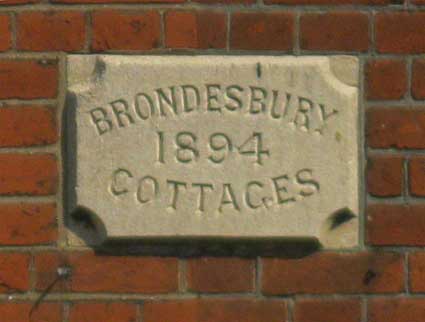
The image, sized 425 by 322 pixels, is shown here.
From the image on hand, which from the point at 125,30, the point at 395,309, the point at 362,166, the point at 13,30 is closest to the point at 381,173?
the point at 362,166

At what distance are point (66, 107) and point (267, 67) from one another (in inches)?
16.1

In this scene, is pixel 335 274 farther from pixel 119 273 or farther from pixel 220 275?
pixel 119 273

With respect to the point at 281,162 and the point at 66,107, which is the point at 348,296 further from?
the point at 66,107

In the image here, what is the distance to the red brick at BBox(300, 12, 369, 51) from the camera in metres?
2.69

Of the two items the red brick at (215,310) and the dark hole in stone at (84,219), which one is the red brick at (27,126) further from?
the red brick at (215,310)

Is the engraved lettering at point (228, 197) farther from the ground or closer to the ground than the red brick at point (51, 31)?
closer to the ground

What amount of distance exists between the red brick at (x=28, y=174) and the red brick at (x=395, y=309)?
0.68 meters

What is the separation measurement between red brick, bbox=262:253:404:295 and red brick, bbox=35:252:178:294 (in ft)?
0.65

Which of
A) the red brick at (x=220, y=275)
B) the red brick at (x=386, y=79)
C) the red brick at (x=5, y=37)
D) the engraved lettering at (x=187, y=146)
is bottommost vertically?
the red brick at (x=220, y=275)

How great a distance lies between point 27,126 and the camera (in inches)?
106

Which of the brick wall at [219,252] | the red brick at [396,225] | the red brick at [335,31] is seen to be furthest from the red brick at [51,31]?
the red brick at [396,225]

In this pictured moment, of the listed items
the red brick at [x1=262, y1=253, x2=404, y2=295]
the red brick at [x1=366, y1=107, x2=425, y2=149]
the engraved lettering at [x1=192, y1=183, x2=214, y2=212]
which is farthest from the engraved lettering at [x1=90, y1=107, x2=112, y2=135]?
the red brick at [x1=366, y1=107, x2=425, y2=149]

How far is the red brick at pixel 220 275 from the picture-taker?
8.77 feet

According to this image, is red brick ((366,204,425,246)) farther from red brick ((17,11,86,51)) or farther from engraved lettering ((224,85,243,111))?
red brick ((17,11,86,51))
